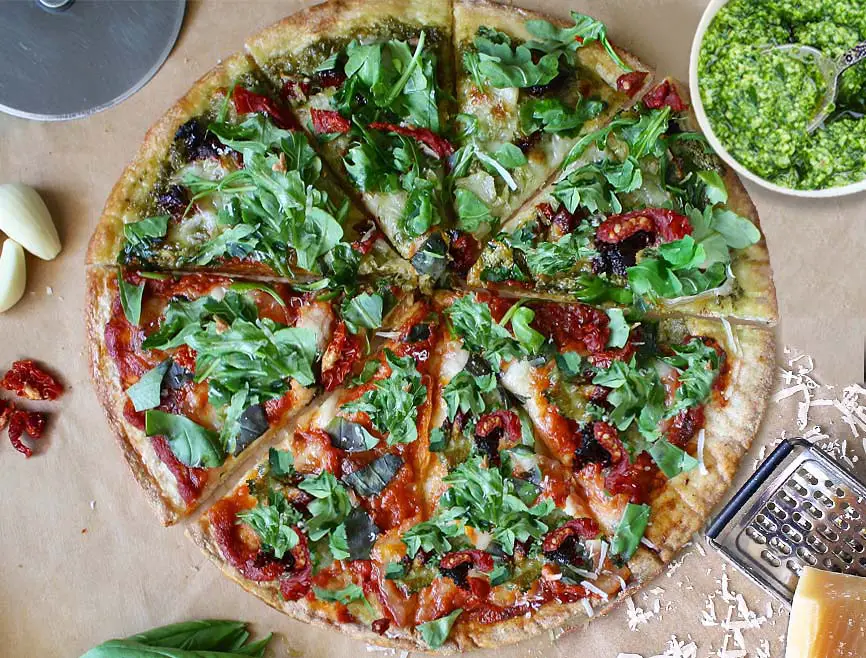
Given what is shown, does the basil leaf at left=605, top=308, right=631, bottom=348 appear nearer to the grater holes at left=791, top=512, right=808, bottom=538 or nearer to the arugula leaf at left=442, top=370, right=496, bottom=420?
the arugula leaf at left=442, top=370, right=496, bottom=420

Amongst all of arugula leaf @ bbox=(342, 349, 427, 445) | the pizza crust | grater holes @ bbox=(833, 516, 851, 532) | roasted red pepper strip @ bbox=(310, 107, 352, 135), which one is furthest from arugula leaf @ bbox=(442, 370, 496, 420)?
grater holes @ bbox=(833, 516, 851, 532)

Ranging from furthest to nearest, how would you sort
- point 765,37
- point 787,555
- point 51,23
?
point 51,23
point 787,555
point 765,37

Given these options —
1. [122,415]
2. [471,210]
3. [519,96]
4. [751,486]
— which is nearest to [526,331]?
[471,210]

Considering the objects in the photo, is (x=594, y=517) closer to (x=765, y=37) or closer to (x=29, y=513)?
(x=765, y=37)

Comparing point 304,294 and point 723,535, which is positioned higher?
point 304,294

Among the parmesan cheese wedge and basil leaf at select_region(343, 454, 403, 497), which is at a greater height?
the parmesan cheese wedge

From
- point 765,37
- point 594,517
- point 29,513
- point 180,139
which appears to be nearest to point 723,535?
point 594,517
